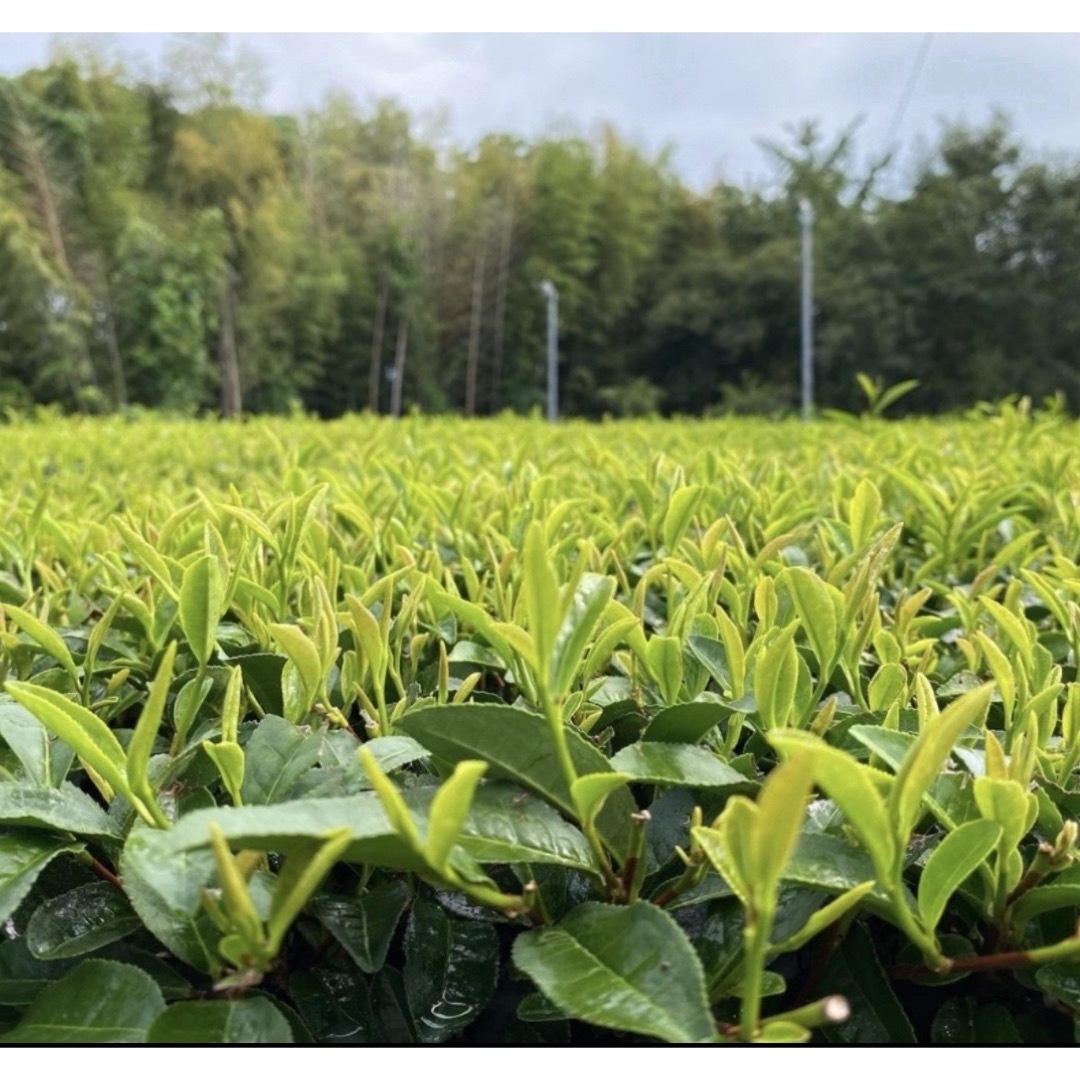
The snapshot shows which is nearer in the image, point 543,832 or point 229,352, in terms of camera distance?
point 543,832

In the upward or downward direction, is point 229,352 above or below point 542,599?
below

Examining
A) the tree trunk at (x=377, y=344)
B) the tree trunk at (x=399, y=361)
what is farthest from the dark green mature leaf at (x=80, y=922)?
the tree trunk at (x=399, y=361)

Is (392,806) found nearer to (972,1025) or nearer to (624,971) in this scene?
(624,971)

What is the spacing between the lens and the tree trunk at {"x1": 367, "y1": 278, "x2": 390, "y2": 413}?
19.5 m

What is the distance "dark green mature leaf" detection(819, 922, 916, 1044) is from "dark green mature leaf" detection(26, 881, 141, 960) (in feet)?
0.95

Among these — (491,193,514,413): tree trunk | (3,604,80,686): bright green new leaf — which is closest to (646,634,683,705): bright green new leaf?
(3,604,80,686): bright green new leaf

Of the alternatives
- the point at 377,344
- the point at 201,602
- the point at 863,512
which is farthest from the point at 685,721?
the point at 377,344

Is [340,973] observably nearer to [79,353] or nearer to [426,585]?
[426,585]

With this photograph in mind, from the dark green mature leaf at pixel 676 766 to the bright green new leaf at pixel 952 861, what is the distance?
81 mm

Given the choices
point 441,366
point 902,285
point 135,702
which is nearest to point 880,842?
point 135,702

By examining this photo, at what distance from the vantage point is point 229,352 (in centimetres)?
1742

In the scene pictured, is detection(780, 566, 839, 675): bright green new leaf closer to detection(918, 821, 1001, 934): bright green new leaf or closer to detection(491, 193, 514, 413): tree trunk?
detection(918, 821, 1001, 934): bright green new leaf

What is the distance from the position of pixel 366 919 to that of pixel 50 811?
139 mm

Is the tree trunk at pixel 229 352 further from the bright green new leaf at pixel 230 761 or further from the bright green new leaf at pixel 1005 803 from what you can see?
the bright green new leaf at pixel 1005 803
